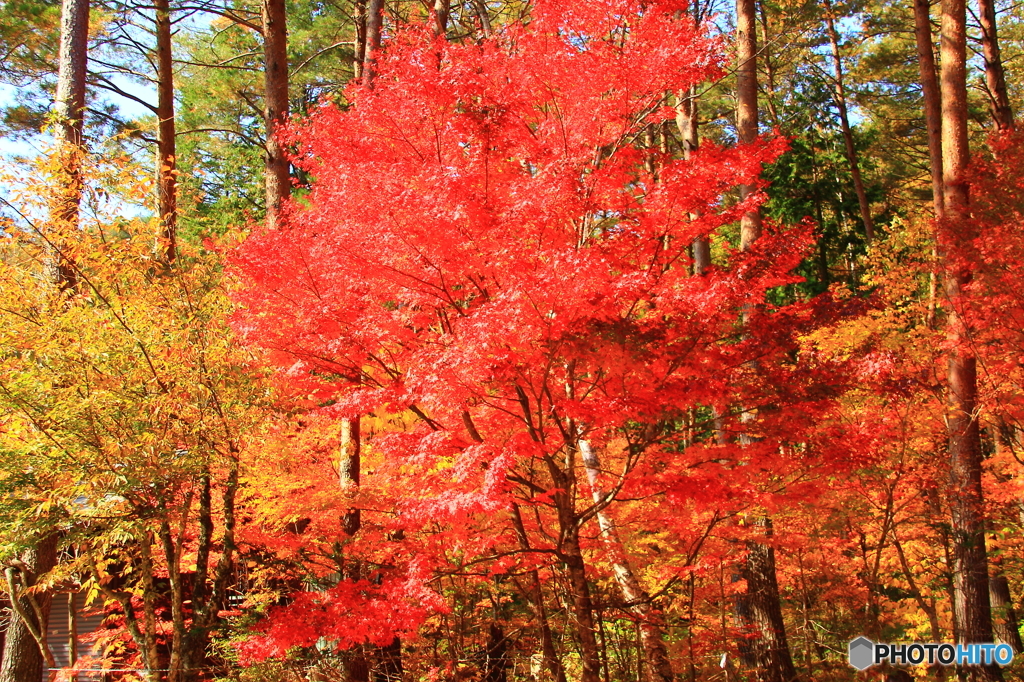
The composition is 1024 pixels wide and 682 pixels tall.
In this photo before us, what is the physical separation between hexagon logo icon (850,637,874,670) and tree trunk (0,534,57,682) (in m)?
8.65

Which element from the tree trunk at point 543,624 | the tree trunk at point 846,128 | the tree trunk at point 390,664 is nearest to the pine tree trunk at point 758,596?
the tree trunk at point 543,624

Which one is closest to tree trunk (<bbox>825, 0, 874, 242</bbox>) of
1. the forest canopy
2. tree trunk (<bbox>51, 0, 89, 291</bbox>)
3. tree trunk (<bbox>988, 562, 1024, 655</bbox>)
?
tree trunk (<bbox>988, 562, 1024, 655</bbox>)

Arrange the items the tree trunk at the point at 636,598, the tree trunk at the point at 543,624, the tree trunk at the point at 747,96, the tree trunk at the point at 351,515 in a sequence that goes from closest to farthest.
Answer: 1. the tree trunk at the point at 543,624
2. the tree trunk at the point at 636,598
3. the tree trunk at the point at 351,515
4. the tree trunk at the point at 747,96

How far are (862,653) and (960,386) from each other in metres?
3.53

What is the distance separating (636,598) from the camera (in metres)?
6.80

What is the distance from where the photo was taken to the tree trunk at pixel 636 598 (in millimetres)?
6586

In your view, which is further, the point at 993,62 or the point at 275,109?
the point at 993,62

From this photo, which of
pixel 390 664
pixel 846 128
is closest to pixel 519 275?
pixel 390 664

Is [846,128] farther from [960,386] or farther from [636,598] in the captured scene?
[636,598]

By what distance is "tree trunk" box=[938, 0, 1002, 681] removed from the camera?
28.9ft

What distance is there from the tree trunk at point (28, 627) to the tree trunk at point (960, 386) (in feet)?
34.0

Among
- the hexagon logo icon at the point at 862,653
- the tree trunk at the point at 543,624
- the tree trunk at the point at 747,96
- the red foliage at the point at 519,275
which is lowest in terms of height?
the hexagon logo icon at the point at 862,653

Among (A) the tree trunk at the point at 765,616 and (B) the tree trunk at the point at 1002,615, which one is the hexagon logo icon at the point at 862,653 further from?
(B) the tree trunk at the point at 1002,615

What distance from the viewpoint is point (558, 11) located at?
622 cm
